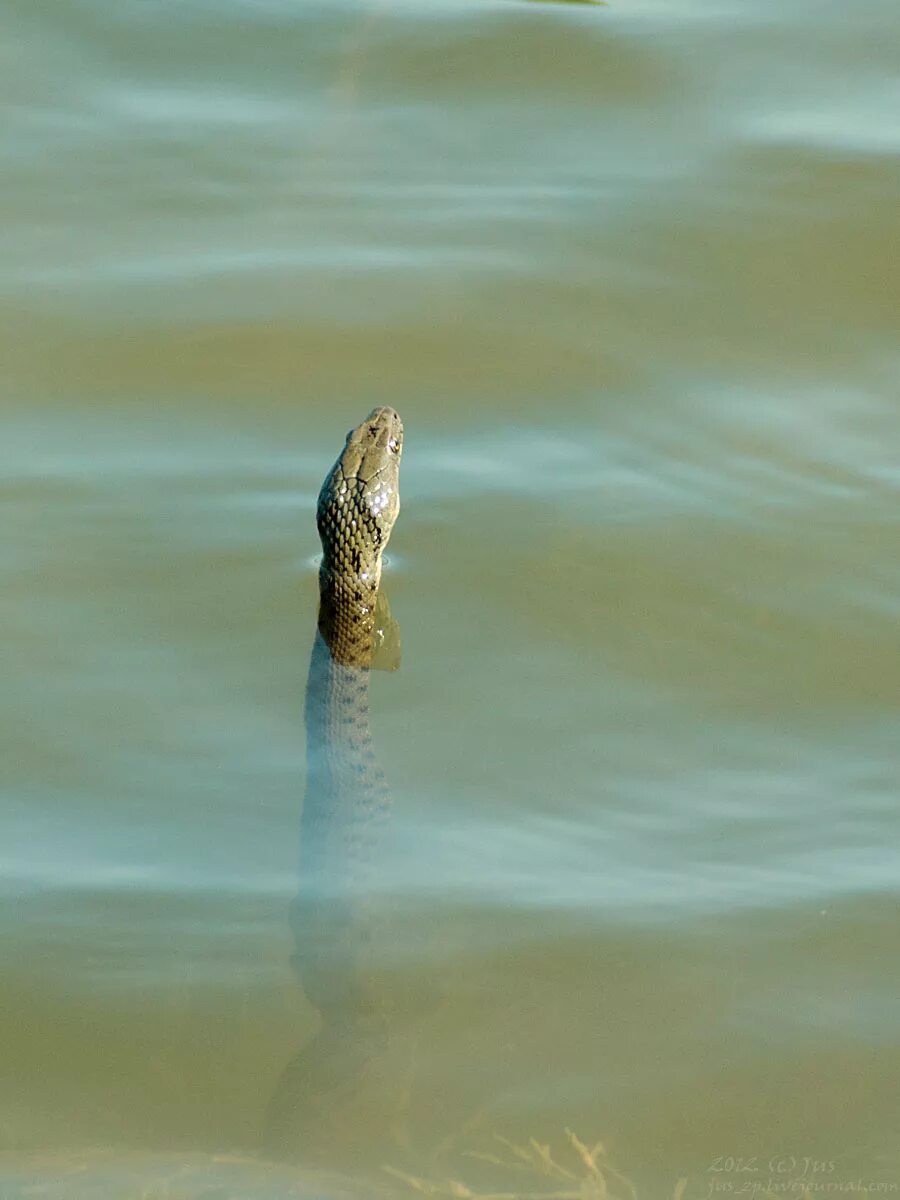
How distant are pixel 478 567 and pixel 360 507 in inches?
21.4

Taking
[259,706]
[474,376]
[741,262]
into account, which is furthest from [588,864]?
[741,262]

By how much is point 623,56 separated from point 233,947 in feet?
17.2

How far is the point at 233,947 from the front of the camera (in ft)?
12.8

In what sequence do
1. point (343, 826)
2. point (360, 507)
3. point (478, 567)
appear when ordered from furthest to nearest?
point (478, 567) → point (360, 507) → point (343, 826)

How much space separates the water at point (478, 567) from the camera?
12.1ft

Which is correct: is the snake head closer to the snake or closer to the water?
the snake

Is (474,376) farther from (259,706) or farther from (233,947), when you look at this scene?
(233,947)

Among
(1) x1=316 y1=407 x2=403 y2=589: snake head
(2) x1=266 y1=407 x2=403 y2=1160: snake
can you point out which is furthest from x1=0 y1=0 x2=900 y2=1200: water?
(1) x1=316 y1=407 x2=403 y2=589: snake head

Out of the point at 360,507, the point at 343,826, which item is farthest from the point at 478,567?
the point at 343,826

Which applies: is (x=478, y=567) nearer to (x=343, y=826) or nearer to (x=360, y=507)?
(x=360, y=507)

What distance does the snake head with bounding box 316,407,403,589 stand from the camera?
184 inches

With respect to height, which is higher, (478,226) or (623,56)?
(623,56)

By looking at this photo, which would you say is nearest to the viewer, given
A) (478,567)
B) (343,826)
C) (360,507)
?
(343,826)

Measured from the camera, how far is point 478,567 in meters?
5.13
